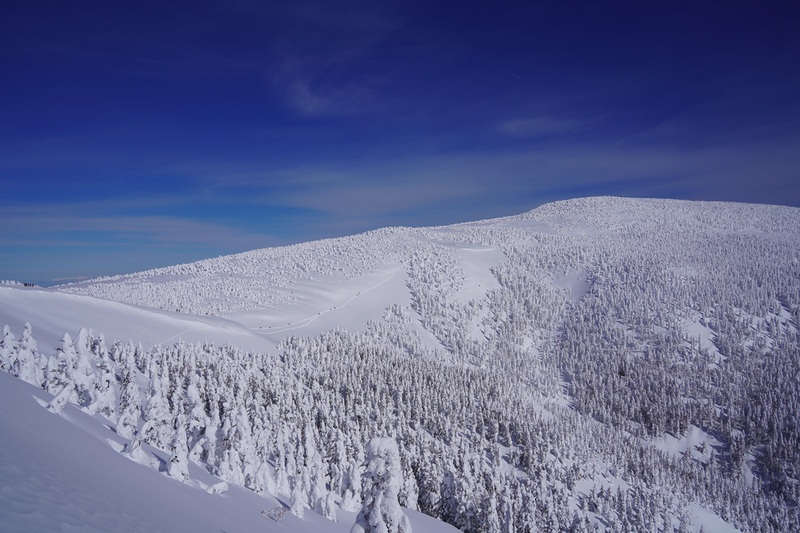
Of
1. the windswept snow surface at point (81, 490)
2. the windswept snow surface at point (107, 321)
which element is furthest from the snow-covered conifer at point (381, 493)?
the windswept snow surface at point (107, 321)

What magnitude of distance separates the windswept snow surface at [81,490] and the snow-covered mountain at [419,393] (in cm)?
43

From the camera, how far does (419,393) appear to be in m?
95.5

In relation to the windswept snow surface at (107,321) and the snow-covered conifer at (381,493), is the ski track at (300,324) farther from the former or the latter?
the snow-covered conifer at (381,493)

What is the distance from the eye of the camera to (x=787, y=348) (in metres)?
172

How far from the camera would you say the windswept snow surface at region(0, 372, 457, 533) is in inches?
339

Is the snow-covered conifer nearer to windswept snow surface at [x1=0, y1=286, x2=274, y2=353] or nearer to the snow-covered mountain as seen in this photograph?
the snow-covered mountain

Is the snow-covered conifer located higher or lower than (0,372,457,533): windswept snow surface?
lower

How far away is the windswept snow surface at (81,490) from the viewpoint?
8609 millimetres

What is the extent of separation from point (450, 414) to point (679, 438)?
94801mm

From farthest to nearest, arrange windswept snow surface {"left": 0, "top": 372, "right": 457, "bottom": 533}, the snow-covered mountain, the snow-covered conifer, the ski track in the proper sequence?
the ski track < the snow-covered mountain < the snow-covered conifer < windswept snow surface {"left": 0, "top": 372, "right": 457, "bottom": 533}

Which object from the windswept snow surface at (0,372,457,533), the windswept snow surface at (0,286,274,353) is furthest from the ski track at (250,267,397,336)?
the windswept snow surface at (0,372,457,533)

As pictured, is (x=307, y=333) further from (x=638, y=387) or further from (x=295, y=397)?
(x=638, y=387)

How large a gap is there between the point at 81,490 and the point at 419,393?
89.0m

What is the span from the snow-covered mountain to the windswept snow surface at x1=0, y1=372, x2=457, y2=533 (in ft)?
1.40
